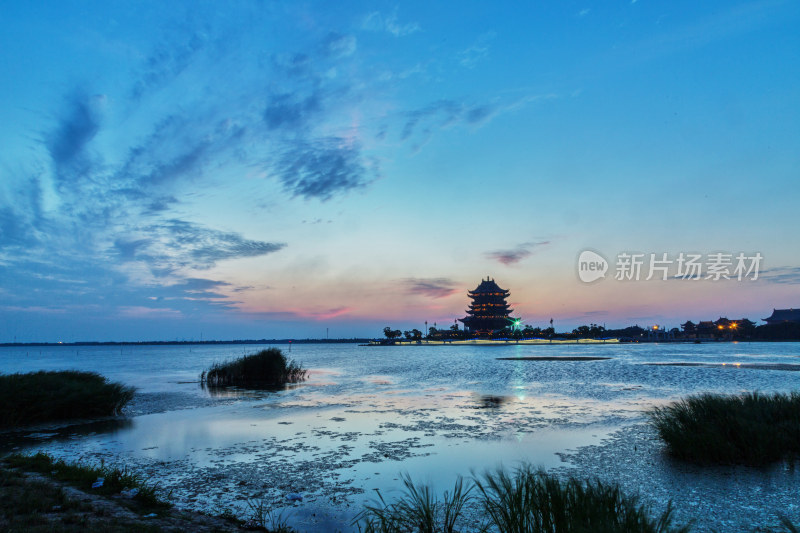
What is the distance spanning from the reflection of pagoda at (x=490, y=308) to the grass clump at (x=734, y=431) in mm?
175458

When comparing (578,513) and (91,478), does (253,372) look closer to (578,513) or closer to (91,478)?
(91,478)

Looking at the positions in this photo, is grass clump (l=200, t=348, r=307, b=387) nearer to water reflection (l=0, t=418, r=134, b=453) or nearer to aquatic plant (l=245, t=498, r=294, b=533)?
water reflection (l=0, t=418, r=134, b=453)

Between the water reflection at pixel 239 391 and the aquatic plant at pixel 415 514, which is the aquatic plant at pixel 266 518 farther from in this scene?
the water reflection at pixel 239 391

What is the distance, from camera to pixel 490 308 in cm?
18938

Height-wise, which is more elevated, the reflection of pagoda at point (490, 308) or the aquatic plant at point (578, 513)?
the reflection of pagoda at point (490, 308)

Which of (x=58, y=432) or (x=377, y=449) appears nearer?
(x=377, y=449)

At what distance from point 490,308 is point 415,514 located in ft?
607

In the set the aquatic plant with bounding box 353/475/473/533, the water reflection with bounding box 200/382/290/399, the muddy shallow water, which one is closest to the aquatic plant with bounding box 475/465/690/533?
the aquatic plant with bounding box 353/475/473/533

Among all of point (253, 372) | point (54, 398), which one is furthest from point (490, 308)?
point (54, 398)

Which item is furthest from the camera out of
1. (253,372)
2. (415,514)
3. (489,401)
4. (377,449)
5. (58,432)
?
(253,372)

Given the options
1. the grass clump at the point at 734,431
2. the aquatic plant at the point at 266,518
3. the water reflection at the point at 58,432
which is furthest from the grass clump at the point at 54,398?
the grass clump at the point at 734,431

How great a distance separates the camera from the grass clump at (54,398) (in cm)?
1944

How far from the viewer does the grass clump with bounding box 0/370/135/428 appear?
19.4m

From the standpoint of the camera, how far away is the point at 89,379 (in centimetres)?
2475
